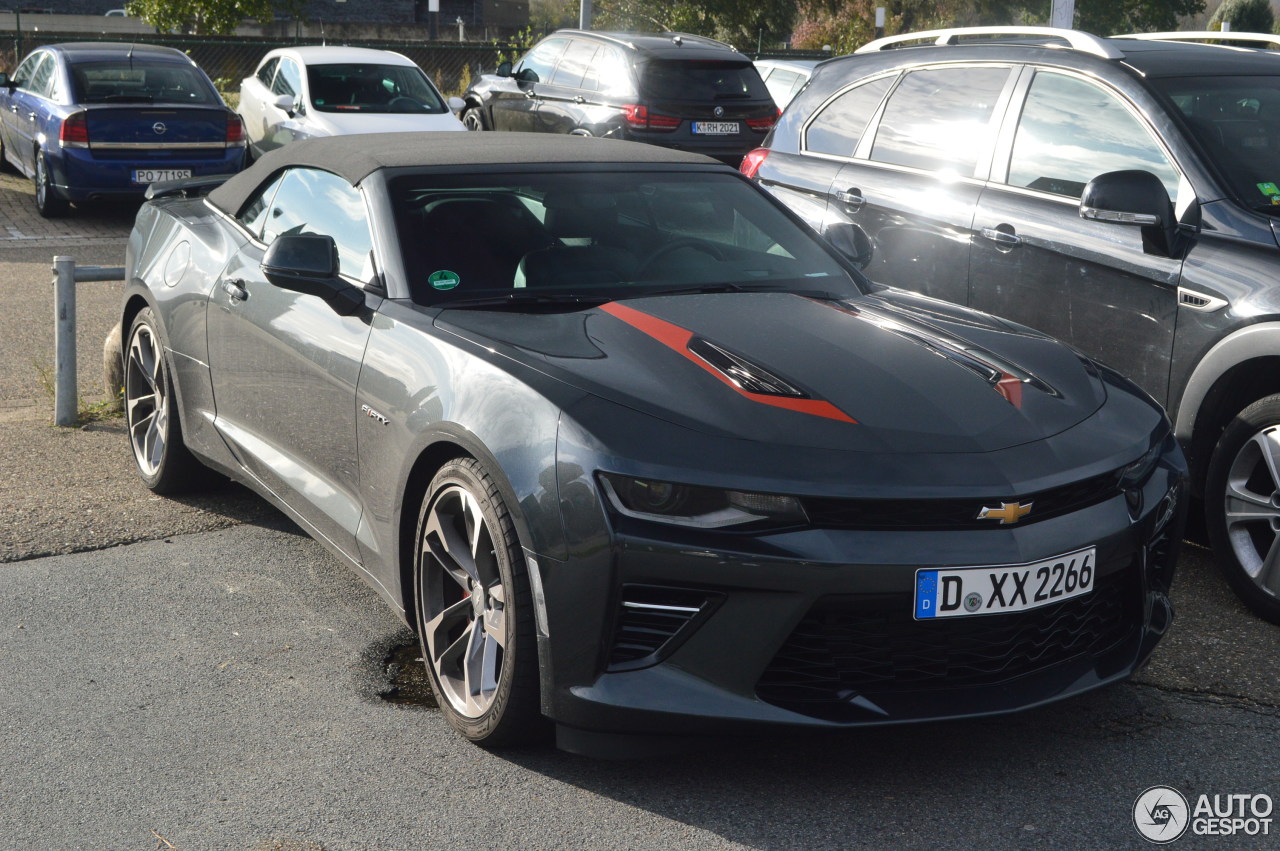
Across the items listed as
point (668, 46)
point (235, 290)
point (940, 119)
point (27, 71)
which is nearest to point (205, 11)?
point (27, 71)

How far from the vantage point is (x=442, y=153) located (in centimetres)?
445

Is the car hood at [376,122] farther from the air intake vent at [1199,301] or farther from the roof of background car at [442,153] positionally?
the air intake vent at [1199,301]

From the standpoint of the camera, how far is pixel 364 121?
1393 cm

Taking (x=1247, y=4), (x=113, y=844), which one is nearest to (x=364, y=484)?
(x=113, y=844)

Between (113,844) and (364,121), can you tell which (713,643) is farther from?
(364,121)

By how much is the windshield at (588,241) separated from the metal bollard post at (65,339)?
9.52 ft

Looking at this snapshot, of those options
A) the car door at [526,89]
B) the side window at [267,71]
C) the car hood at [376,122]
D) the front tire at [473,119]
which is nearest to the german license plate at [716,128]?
the car door at [526,89]

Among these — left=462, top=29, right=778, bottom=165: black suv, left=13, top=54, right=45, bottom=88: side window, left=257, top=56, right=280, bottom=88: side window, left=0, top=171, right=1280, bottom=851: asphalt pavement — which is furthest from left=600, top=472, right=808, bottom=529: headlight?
left=257, top=56, right=280, bottom=88: side window

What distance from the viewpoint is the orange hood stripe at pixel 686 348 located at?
128 inches

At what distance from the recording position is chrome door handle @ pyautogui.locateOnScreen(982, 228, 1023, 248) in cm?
521

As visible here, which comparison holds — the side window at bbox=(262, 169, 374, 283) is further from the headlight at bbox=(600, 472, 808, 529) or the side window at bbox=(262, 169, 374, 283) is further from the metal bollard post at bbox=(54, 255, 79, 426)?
the metal bollard post at bbox=(54, 255, 79, 426)

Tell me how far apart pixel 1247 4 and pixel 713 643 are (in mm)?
54685

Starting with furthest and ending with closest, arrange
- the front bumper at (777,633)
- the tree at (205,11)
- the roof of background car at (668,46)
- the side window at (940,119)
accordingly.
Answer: the tree at (205,11), the roof of background car at (668,46), the side window at (940,119), the front bumper at (777,633)

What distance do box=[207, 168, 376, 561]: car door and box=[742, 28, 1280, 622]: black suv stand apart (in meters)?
1.83
